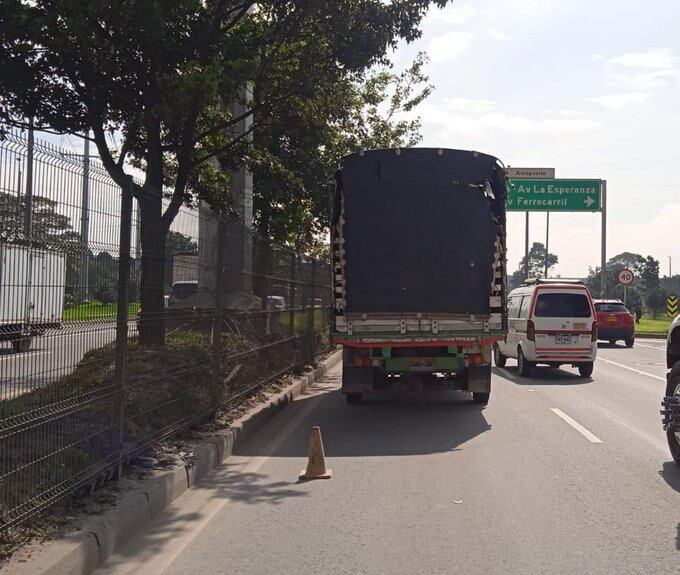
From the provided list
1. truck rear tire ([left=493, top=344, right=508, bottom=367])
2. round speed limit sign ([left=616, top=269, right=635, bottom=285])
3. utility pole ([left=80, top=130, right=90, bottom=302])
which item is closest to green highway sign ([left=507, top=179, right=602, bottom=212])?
round speed limit sign ([left=616, top=269, right=635, bottom=285])

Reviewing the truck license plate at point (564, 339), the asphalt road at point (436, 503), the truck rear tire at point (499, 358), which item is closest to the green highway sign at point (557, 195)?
the truck rear tire at point (499, 358)

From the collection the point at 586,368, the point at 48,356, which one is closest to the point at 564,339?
the point at 586,368

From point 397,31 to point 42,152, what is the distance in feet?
30.7

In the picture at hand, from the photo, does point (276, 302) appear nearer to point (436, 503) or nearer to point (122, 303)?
point (122, 303)

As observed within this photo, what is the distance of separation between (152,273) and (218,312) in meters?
2.51

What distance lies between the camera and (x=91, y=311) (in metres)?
5.80

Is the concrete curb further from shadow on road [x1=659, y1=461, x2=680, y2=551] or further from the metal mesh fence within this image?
shadow on road [x1=659, y1=461, x2=680, y2=551]

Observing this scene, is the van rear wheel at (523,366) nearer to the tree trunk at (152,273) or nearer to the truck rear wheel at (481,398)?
the truck rear wheel at (481,398)

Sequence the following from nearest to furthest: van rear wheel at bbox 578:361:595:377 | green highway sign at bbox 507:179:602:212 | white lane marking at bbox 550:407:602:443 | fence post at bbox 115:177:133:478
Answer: fence post at bbox 115:177:133:478 → white lane marking at bbox 550:407:602:443 → van rear wheel at bbox 578:361:595:377 → green highway sign at bbox 507:179:602:212

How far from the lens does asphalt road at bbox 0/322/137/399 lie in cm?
471

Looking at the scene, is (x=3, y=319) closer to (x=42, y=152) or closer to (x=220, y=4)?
(x=42, y=152)

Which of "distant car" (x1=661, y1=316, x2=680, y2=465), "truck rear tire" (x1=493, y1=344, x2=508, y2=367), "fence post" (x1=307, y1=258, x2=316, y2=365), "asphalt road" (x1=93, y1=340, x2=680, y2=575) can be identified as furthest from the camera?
"truck rear tire" (x1=493, y1=344, x2=508, y2=367)

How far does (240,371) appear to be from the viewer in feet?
35.4

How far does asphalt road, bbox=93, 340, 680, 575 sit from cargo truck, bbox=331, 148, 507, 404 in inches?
32.3
